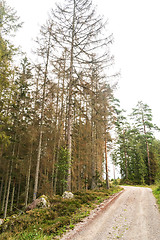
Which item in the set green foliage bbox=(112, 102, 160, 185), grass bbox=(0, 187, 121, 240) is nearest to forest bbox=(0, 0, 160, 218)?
grass bbox=(0, 187, 121, 240)

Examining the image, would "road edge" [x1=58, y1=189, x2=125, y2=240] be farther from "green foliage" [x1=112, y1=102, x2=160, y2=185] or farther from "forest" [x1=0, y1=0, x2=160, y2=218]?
"green foliage" [x1=112, y1=102, x2=160, y2=185]

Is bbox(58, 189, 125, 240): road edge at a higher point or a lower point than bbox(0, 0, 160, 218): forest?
lower

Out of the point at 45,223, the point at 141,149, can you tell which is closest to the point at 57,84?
the point at 45,223

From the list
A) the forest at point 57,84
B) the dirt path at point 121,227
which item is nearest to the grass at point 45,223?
the dirt path at point 121,227

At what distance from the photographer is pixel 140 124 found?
28391 millimetres

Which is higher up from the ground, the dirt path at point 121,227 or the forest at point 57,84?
the forest at point 57,84

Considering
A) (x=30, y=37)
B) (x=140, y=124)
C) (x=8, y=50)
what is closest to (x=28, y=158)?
(x=8, y=50)

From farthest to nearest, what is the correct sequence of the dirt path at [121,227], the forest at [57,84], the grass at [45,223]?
the forest at [57,84]
the grass at [45,223]
the dirt path at [121,227]

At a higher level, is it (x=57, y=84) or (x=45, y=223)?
(x=57, y=84)

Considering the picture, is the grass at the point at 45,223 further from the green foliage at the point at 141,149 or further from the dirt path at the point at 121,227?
the green foliage at the point at 141,149

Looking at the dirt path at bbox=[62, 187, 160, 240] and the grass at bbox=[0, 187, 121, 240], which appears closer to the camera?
the dirt path at bbox=[62, 187, 160, 240]

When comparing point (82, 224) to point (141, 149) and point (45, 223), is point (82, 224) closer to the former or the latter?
point (45, 223)

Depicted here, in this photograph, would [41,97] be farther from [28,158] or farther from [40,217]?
[40,217]

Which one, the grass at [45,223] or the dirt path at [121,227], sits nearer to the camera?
the dirt path at [121,227]
